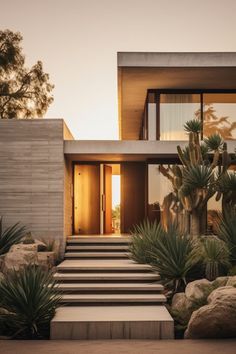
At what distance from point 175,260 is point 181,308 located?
1.64m

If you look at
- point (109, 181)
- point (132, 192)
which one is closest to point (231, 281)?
point (132, 192)

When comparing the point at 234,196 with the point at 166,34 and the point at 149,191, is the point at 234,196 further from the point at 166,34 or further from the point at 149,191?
the point at 166,34

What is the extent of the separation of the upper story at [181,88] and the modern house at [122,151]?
31 millimetres

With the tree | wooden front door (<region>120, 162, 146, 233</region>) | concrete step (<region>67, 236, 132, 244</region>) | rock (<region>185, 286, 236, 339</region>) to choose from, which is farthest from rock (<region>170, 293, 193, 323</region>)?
the tree

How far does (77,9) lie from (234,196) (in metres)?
12.7

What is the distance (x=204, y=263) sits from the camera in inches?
434

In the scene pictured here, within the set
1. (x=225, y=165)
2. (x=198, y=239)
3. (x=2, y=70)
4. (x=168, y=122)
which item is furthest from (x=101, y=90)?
(x=198, y=239)

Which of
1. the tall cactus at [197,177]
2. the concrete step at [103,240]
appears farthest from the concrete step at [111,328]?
the concrete step at [103,240]

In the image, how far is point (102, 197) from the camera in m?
18.7

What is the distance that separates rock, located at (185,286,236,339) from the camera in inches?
307

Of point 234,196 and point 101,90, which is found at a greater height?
point 101,90

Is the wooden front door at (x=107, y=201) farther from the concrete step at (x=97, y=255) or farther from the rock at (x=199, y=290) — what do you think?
the rock at (x=199, y=290)

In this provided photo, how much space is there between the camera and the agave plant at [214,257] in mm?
10617

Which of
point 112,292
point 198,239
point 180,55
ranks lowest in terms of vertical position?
point 112,292
